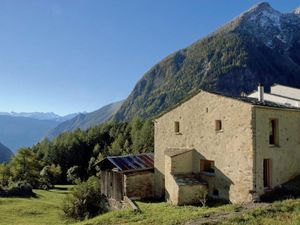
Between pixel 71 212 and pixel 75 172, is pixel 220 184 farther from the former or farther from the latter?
pixel 75 172

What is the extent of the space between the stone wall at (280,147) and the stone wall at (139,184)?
443 inches

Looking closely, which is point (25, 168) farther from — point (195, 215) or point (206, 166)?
point (195, 215)

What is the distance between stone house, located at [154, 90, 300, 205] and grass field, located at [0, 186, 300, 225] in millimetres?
2415

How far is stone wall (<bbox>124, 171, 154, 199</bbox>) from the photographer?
31.7 meters

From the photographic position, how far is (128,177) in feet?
104

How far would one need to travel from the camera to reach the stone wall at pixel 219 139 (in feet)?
82.8

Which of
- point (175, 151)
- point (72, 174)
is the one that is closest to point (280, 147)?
point (175, 151)

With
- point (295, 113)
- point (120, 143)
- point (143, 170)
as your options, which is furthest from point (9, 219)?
point (120, 143)

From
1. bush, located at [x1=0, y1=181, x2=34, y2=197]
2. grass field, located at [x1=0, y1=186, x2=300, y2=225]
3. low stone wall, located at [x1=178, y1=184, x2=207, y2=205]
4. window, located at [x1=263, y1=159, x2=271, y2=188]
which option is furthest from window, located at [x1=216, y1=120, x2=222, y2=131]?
bush, located at [x1=0, y1=181, x2=34, y2=197]

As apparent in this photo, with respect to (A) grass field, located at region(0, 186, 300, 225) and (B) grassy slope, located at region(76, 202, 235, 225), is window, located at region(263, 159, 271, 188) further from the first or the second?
(B) grassy slope, located at region(76, 202, 235, 225)

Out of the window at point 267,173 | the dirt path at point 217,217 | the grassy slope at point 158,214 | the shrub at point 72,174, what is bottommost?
the shrub at point 72,174

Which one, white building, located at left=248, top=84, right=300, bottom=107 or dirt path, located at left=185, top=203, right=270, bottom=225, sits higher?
white building, located at left=248, top=84, right=300, bottom=107

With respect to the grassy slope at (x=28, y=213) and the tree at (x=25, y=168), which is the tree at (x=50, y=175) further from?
the grassy slope at (x=28, y=213)

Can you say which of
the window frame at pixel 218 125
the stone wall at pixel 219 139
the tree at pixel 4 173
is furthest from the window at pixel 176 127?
the tree at pixel 4 173
